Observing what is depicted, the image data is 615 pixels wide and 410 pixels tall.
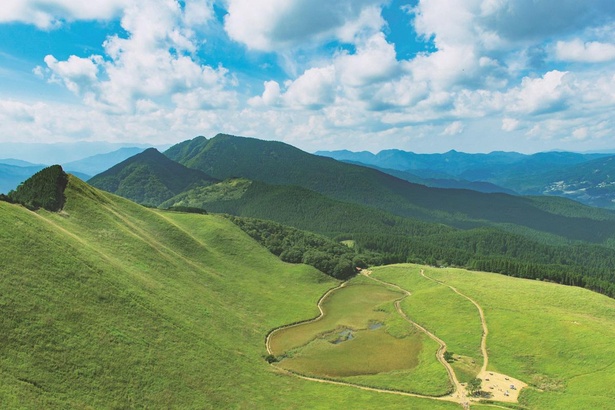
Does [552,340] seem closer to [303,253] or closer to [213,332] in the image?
[213,332]

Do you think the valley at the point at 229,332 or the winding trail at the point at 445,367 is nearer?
the valley at the point at 229,332

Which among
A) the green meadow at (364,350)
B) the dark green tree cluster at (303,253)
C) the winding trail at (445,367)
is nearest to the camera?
the winding trail at (445,367)

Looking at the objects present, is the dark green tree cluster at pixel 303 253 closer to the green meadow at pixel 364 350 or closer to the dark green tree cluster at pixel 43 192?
the green meadow at pixel 364 350

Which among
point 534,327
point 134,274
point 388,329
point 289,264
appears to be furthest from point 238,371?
point 289,264

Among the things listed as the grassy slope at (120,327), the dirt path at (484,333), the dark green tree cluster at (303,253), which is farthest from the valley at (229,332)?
the dark green tree cluster at (303,253)

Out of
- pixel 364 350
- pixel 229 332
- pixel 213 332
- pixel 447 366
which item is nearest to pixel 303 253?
pixel 364 350

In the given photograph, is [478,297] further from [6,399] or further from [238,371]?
[6,399]
